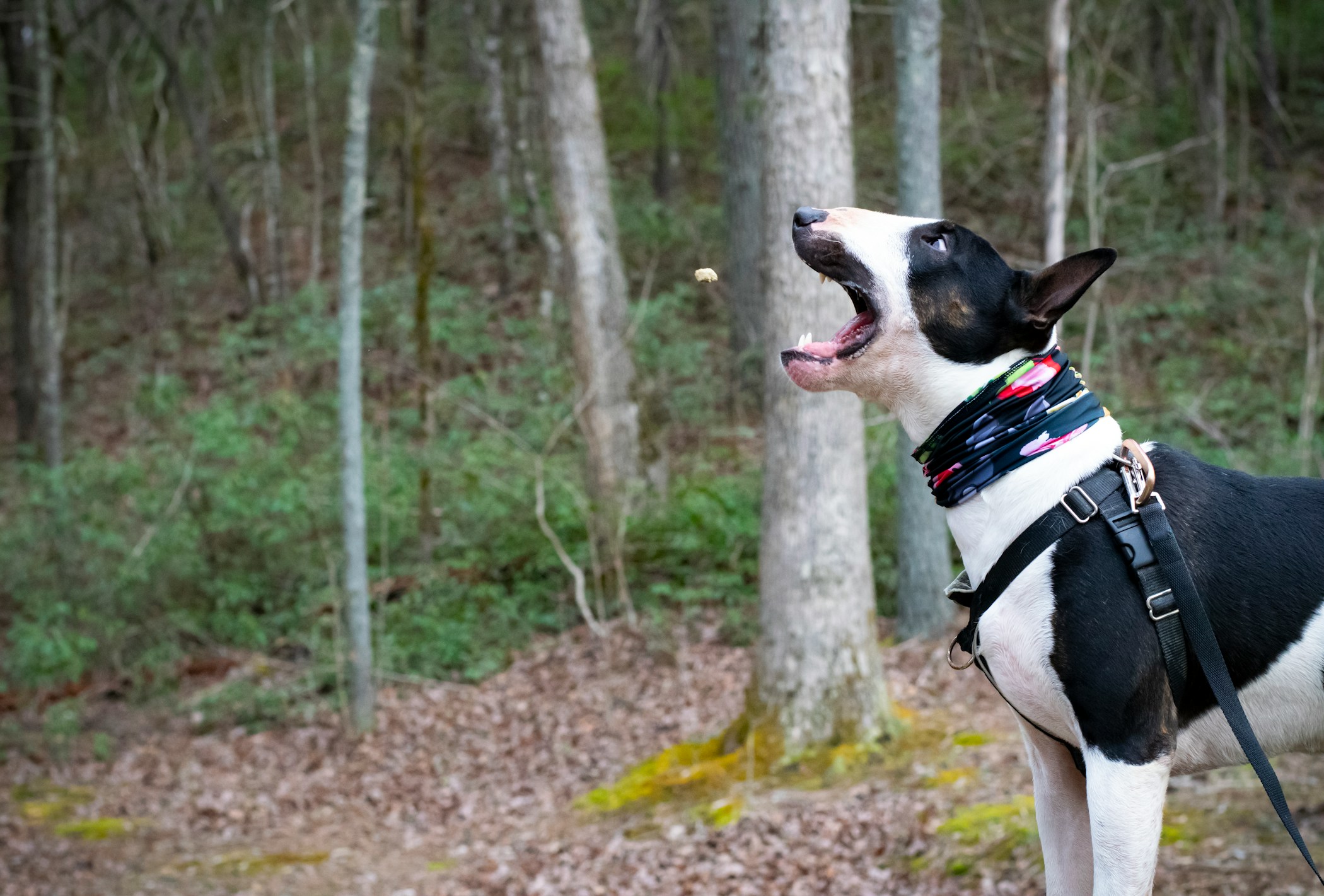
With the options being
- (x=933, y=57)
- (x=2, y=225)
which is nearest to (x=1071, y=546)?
(x=933, y=57)

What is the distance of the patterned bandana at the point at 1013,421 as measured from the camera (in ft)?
7.98

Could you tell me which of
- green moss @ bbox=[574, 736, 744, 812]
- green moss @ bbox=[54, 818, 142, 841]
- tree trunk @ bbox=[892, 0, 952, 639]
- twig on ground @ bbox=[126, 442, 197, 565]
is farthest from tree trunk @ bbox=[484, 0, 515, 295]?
green moss @ bbox=[574, 736, 744, 812]

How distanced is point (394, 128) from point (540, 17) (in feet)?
44.3

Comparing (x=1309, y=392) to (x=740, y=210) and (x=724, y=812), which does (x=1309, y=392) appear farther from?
(x=724, y=812)

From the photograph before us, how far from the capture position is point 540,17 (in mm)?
10867

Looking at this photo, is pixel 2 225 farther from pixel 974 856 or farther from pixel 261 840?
pixel 974 856

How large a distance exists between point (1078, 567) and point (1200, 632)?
0.28m

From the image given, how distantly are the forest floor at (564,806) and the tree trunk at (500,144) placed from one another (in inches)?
420

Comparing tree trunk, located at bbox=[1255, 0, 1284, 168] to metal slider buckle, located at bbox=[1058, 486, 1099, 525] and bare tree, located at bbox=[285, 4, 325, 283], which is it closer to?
bare tree, located at bbox=[285, 4, 325, 283]

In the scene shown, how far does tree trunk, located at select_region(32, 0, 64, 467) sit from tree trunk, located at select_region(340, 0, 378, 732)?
20.2 ft

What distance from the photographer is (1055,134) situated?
780 cm

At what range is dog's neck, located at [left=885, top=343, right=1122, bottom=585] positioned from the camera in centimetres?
240

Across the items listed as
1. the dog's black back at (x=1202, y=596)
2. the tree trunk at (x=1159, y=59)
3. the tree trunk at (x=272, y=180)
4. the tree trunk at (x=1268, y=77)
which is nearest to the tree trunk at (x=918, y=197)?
the dog's black back at (x=1202, y=596)

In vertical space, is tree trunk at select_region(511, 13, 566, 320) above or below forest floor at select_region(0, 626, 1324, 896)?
above
